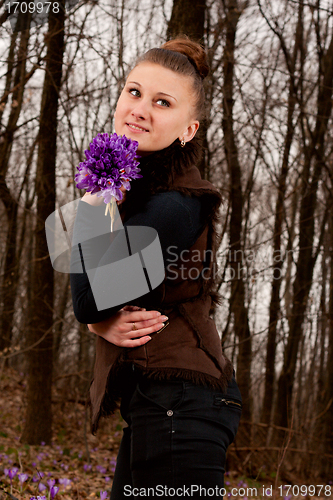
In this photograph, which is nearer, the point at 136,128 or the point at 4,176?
the point at 136,128

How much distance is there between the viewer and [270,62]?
20.6ft

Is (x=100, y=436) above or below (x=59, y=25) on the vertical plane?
below

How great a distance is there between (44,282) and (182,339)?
185 inches

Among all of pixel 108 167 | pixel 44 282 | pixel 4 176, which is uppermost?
pixel 4 176

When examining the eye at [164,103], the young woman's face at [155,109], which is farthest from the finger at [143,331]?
the eye at [164,103]

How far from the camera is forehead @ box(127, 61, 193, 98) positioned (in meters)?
1.58

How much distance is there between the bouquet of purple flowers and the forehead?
0.32m

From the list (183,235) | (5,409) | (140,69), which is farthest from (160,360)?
(5,409)

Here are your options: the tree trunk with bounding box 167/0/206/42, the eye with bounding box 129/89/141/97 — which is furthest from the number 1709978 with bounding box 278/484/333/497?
the tree trunk with bounding box 167/0/206/42

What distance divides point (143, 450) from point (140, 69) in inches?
48.7

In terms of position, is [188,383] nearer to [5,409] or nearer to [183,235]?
[183,235]

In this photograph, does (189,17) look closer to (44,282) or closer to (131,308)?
(131,308)

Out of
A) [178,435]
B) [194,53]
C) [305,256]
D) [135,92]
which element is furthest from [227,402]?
[305,256]

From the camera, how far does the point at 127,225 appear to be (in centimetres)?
131
